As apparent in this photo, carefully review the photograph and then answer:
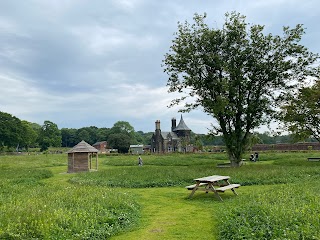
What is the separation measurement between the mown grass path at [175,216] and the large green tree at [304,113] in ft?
73.2

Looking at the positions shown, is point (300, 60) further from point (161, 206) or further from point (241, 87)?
point (161, 206)

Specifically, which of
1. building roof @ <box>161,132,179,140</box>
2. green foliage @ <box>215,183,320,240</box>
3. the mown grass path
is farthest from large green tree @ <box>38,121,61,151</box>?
green foliage @ <box>215,183,320,240</box>

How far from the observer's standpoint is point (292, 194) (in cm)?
1086

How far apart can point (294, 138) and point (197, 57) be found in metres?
15.7

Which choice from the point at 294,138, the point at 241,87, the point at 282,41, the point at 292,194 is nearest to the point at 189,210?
the point at 292,194

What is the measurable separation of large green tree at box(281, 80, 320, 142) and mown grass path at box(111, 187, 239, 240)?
2230 centimetres

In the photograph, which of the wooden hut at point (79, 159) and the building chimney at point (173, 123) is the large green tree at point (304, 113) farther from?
the building chimney at point (173, 123)

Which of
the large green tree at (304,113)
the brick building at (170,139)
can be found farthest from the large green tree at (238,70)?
the brick building at (170,139)

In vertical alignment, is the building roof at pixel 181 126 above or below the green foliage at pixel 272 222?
above

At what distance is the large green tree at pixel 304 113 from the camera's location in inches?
1287

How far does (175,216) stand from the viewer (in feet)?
32.9

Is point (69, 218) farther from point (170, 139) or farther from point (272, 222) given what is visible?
point (170, 139)

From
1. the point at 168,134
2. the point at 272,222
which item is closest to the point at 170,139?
the point at 168,134

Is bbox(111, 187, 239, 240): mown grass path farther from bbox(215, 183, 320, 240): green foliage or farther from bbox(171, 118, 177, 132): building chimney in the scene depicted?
bbox(171, 118, 177, 132): building chimney
